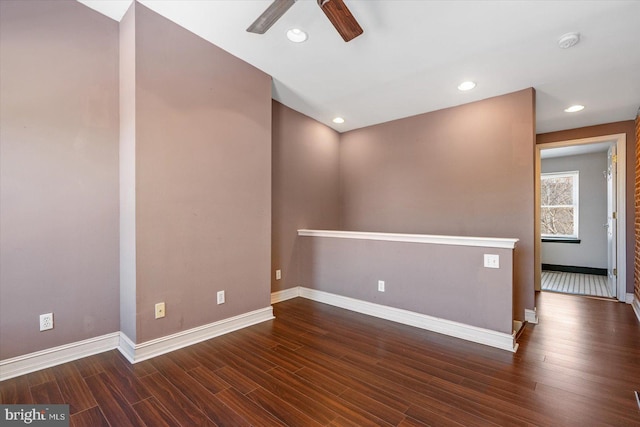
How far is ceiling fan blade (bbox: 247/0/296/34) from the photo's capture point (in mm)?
1702

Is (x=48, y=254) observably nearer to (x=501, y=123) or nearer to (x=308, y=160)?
(x=308, y=160)

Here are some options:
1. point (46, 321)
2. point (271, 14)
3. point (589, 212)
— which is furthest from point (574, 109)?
point (46, 321)

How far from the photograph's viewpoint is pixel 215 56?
2688 millimetres

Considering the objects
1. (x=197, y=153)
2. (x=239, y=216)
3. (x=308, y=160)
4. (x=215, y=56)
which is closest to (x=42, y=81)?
(x=197, y=153)

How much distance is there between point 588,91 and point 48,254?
534 cm

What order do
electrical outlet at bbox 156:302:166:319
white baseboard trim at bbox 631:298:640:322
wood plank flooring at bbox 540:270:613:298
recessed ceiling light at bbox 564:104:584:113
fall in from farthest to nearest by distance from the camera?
1. wood plank flooring at bbox 540:270:613:298
2. recessed ceiling light at bbox 564:104:584:113
3. white baseboard trim at bbox 631:298:640:322
4. electrical outlet at bbox 156:302:166:319

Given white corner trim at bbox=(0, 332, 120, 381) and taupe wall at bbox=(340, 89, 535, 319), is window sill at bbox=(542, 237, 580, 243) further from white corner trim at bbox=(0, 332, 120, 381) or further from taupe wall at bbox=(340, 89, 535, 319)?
white corner trim at bbox=(0, 332, 120, 381)

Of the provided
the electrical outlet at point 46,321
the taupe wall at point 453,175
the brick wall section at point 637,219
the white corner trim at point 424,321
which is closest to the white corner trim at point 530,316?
the taupe wall at point 453,175

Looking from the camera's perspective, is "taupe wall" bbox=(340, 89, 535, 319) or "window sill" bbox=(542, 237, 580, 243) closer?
"taupe wall" bbox=(340, 89, 535, 319)

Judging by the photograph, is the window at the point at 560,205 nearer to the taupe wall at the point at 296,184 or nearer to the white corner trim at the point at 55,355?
the taupe wall at the point at 296,184

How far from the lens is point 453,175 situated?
3699mm

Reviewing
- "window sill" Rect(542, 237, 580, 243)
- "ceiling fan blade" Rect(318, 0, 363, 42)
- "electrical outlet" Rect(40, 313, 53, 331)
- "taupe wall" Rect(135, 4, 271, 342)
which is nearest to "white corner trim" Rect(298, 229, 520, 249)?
"taupe wall" Rect(135, 4, 271, 342)

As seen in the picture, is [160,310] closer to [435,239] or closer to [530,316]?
[435,239]

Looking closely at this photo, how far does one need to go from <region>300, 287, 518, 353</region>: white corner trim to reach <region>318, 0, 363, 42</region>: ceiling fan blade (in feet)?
8.73
